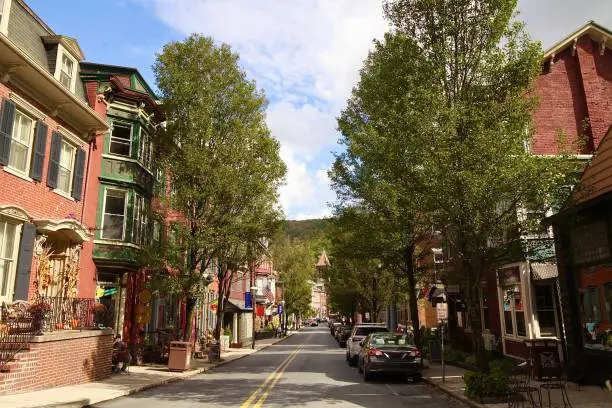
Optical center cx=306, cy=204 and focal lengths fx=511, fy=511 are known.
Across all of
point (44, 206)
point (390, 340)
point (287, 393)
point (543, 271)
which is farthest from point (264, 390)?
point (543, 271)

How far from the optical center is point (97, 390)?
44.3ft

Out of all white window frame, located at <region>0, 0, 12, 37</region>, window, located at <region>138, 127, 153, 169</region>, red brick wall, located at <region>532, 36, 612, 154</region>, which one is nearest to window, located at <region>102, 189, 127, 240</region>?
window, located at <region>138, 127, 153, 169</region>

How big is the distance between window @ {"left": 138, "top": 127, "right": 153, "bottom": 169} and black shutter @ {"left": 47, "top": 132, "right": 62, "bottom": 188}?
17.1 ft

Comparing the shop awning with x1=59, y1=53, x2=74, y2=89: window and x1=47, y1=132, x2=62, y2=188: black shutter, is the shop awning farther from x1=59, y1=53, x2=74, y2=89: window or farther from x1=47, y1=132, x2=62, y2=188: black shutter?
x1=59, y1=53, x2=74, y2=89: window

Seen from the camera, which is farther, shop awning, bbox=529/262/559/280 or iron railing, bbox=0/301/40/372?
shop awning, bbox=529/262/559/280

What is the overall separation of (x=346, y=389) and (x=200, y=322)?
21.0 metres

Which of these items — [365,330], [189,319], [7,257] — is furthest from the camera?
[365,330]

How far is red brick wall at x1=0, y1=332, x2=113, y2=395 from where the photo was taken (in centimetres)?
1218

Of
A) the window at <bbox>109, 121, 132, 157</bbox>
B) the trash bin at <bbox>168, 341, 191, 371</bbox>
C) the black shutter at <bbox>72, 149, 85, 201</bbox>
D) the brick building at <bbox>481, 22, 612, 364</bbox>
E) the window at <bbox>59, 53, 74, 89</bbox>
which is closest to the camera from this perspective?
the window at <bbox>59, 53, 74, 89</bbox>

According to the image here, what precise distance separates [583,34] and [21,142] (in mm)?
24638

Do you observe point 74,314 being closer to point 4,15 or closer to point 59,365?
point 59,365

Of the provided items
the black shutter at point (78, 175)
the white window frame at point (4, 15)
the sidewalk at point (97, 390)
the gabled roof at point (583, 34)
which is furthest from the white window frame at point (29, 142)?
the gabled roof at point (583, 34)

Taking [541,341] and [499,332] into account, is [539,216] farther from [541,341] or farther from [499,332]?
[499,332]

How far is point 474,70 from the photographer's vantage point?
1381 cm
